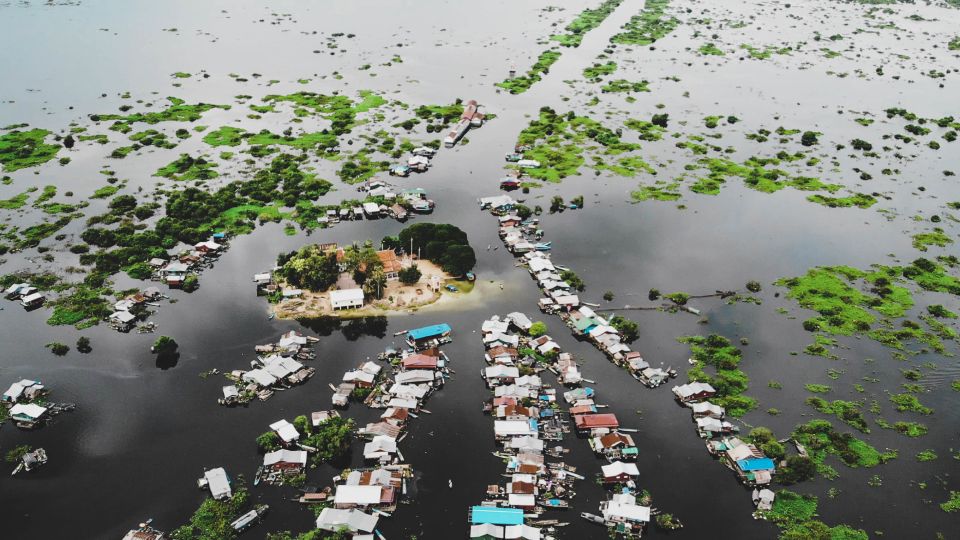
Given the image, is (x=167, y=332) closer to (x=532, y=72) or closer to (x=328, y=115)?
(x=328, y=115)

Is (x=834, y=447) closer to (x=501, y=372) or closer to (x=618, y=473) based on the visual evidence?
(x=618, y=473)

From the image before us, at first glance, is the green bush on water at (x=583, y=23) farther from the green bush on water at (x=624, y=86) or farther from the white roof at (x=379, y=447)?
the white roof at (x=379, y=447)

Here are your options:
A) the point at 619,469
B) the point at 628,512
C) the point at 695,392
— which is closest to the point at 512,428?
the point at 619,469

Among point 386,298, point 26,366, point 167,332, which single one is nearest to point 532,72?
point 386,298

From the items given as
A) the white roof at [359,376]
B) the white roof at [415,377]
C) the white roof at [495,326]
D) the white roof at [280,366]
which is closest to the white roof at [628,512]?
the white roof at [415,377]

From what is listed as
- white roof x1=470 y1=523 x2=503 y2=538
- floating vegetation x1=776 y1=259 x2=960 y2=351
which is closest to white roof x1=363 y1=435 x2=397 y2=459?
white roof x1=470 y1=523 x2=503 y2=538
